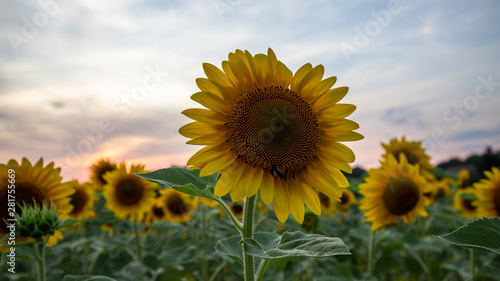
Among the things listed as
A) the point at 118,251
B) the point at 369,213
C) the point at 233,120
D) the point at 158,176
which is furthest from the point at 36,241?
the point at 118,251

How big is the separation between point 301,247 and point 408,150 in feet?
14.4


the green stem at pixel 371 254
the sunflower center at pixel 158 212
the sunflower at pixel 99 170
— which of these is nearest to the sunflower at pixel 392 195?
the green stem at pixel 371 254

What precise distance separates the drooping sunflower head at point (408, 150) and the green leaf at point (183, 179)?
4.12m

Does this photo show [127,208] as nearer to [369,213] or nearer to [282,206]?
[369,213]

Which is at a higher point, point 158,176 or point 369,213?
point 158,176

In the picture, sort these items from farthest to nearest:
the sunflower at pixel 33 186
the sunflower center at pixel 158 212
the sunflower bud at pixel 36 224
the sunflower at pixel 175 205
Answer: the sunflower center at pixel 158 212 → the sunflower at pixel 175 205 → the sunflower at pixel 33 186 → the sunflower bud at pixel 36 224

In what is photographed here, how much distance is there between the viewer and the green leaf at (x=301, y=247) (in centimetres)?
139

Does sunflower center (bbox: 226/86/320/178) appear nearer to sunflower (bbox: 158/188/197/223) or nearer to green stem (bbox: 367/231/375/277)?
green stem (bbox: 367/231/375/277)

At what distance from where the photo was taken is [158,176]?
169cm

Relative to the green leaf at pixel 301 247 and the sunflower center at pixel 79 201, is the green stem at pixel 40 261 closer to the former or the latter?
the green leaf at pixel 301 247

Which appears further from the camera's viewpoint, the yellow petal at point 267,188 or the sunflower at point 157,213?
the sunflower at point 157,213

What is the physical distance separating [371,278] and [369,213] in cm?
66

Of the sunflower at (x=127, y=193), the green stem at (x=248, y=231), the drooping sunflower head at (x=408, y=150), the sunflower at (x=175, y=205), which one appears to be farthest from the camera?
the sunflower at (x=175, y=205)

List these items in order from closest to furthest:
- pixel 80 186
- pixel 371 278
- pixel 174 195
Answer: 1. pixel 371 278
2. pixel 80 186
3. pixel 174 195
